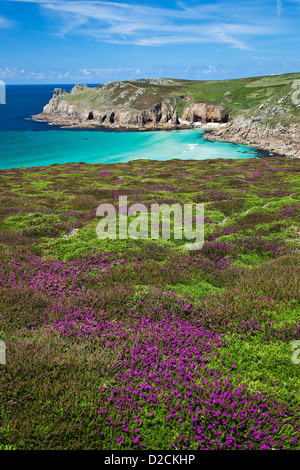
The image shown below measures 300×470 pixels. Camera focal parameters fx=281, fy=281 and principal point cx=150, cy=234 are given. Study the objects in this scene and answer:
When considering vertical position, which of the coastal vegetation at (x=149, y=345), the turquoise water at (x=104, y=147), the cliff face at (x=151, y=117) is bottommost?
the coastal vegetation at (x=149, y=345)

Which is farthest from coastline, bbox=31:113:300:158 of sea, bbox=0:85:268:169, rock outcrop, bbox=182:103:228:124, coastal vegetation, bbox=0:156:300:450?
coastal vegetation, bbox=0:156:300:450

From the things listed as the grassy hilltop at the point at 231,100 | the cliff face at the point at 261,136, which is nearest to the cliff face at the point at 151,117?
the grassy hilltop at the point at 231,100

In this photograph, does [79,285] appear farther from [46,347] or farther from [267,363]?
[267,363]

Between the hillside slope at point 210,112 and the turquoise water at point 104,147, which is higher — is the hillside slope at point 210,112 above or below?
above

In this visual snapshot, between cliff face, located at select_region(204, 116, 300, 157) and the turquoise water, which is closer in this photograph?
the turquoise water

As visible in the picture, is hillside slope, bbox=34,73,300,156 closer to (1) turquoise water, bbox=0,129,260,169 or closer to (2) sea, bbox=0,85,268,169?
(2) sea, bbox=0,85,268,169

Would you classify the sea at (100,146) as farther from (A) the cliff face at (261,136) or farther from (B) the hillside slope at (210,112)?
(B) the hillside slope at (210,112)
